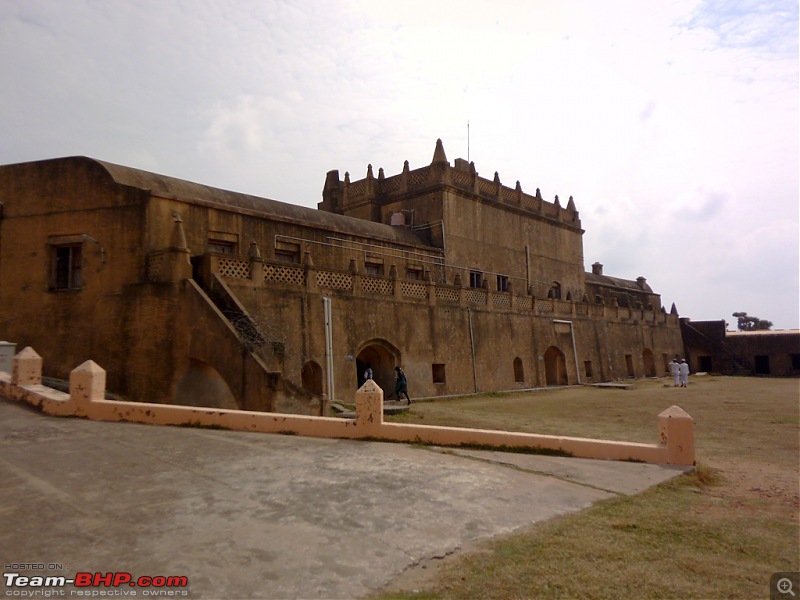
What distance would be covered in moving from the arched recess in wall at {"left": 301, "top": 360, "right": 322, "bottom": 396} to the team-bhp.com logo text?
10.9 metres

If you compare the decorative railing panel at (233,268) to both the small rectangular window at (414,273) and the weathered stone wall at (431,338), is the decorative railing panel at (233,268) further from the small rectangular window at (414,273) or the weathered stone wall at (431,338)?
the small rectangular window at (414,273)

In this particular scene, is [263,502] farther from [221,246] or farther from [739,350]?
[739,350]

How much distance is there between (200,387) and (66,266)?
5.29 metres

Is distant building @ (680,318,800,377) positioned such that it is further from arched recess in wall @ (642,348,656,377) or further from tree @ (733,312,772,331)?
tree @ (733,312,772,331)

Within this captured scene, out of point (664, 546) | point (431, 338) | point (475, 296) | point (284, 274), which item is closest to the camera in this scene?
point (664, 546)

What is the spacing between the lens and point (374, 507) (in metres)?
5.32

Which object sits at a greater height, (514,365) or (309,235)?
(309,235)

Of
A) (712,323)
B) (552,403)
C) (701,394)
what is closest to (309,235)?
(552,403)

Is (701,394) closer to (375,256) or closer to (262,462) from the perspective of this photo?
(375,256)

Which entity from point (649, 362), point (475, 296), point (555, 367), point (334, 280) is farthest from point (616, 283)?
point (334, 280)

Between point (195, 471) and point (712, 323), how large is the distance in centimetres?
4125

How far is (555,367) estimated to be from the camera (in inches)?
1022

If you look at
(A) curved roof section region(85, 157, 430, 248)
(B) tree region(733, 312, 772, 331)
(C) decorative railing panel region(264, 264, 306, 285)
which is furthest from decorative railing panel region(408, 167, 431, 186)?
(B) tree region(733, 312, 772, 331)

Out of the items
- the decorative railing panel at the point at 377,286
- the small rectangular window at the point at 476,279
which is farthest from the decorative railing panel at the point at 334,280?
the small rectangular window at the point at 476,279
